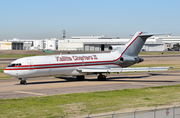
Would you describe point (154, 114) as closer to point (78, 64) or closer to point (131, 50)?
point (78, 64)

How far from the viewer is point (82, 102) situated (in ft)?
85.1

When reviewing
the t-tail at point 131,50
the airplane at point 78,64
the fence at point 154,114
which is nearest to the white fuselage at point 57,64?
the airplane at point 78,64

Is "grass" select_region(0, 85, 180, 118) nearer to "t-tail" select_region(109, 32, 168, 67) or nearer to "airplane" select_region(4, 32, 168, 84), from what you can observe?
"airplane" select_region(4, 32, 168, 84)

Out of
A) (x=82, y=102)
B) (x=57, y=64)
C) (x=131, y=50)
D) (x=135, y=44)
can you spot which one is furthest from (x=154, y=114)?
(x=135, y=44)

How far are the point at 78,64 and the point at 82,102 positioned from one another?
1668cm

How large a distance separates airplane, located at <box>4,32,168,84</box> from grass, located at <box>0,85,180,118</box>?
10.3 meters

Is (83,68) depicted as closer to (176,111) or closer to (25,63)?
(25,63)

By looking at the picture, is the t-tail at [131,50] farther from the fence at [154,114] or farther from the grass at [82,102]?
the fence at [154,114]

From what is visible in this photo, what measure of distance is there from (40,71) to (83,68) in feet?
23.3

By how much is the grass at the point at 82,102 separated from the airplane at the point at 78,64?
10277 mm

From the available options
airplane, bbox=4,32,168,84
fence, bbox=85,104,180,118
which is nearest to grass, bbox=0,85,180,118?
fence, bbox=85,104,180,118

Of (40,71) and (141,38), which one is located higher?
(141,38)

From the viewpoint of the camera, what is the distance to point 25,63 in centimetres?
3778

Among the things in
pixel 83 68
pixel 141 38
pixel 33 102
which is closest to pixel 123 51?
pixel 141 38
